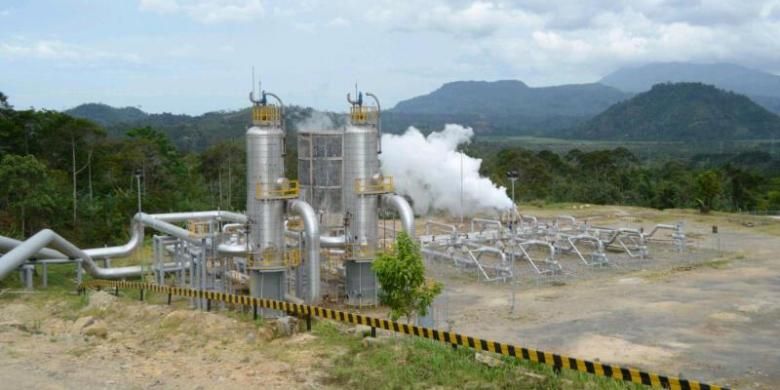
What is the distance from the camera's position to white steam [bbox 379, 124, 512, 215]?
175 feet

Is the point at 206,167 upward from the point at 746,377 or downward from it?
upward

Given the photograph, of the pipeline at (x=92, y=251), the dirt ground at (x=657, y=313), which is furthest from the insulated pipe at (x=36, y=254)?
the dirt ground at (x=657, y=313)

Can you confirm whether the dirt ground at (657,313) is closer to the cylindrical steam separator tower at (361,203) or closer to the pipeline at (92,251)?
the cylindrical steam separator tower at (361,203)

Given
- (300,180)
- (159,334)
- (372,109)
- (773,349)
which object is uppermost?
(372,109)

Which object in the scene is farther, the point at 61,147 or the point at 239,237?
the point at 61,147

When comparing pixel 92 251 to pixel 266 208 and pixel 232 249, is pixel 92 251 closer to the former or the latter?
pixel 232 249

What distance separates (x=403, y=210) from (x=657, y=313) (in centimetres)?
1024

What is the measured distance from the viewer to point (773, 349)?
2272 centimetres

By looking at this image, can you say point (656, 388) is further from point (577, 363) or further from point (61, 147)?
point (61, 147)

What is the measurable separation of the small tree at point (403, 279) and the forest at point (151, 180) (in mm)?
16777

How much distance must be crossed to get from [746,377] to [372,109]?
1753cm

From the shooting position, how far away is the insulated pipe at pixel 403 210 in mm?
28861

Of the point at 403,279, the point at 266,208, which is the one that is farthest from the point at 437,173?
the point at 403,279

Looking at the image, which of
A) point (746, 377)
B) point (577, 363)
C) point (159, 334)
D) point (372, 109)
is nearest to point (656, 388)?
point (577, 363)
